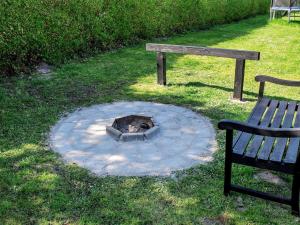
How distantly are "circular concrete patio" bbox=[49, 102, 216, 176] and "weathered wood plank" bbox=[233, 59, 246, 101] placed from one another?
1.16m

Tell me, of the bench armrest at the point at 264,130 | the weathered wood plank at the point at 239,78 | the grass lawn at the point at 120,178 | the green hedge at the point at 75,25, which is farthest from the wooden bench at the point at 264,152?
the green hedge at the point at 75,25

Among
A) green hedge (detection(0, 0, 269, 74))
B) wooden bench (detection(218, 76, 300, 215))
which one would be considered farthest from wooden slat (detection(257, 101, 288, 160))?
green hedge (detection(0, 0, 269, 74))

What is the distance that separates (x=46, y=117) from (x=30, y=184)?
2.09 m

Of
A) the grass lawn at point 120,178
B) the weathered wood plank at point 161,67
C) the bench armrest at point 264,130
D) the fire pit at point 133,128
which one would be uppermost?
the bench armrest at point 264,130

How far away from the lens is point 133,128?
5492 millimetres

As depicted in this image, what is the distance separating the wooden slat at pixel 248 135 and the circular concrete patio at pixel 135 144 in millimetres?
733

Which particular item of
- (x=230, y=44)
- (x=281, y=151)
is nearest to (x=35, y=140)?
(x=281, y=151)

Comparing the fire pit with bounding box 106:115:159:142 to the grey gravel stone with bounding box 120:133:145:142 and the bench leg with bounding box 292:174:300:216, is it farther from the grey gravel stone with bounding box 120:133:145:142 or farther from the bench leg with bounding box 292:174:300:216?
the bench leg with bounding box 292:174:300:216

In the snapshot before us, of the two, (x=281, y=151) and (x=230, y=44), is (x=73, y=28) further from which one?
(x=281, y=151)

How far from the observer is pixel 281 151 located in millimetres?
3734

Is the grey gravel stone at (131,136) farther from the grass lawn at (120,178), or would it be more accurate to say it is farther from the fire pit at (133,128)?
the grass lawn at (120,178)

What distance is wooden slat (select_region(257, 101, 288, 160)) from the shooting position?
3.66m

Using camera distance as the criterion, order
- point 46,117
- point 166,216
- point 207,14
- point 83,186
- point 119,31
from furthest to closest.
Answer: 1. point 207,14
2. point 119,31
3. point 46,117
4. point 83,186
5. point 166,216

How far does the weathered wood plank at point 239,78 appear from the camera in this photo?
6.73 metres
